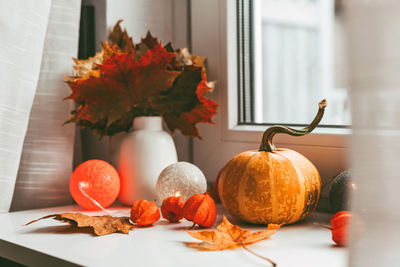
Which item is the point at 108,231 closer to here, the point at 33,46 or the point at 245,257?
the point at 245,257

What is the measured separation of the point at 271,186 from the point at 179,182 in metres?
0.21

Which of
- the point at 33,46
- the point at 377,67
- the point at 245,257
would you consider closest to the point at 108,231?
the point at 245,257

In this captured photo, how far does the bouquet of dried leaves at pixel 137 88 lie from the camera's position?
88cm

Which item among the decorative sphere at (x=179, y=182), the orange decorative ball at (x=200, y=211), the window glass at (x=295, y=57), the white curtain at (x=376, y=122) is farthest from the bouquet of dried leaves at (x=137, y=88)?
the window glass at (x=295, y=57)

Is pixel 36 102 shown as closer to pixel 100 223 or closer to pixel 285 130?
pixel 100 223

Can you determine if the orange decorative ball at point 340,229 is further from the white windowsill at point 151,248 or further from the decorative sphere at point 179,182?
the decorative sphere at point 179,182

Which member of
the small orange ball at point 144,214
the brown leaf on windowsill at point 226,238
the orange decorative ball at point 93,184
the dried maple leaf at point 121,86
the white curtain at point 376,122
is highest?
the dried maple leaf at point 121,86

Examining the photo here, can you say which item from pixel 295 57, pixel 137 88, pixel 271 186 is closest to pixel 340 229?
pixel 271 186

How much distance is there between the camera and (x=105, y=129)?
38.8 inches

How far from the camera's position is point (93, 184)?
2.81ft

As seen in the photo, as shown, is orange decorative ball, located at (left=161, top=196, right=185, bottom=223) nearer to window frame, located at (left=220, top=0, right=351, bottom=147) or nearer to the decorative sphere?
the decorative sphere

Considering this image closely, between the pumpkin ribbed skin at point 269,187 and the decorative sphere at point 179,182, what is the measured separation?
120 millimetres

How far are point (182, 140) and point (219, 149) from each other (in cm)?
13

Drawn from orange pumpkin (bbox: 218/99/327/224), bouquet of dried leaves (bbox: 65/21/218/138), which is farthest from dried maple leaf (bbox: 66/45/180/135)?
orange pumpkin (bbox: 218/99/327/224)
